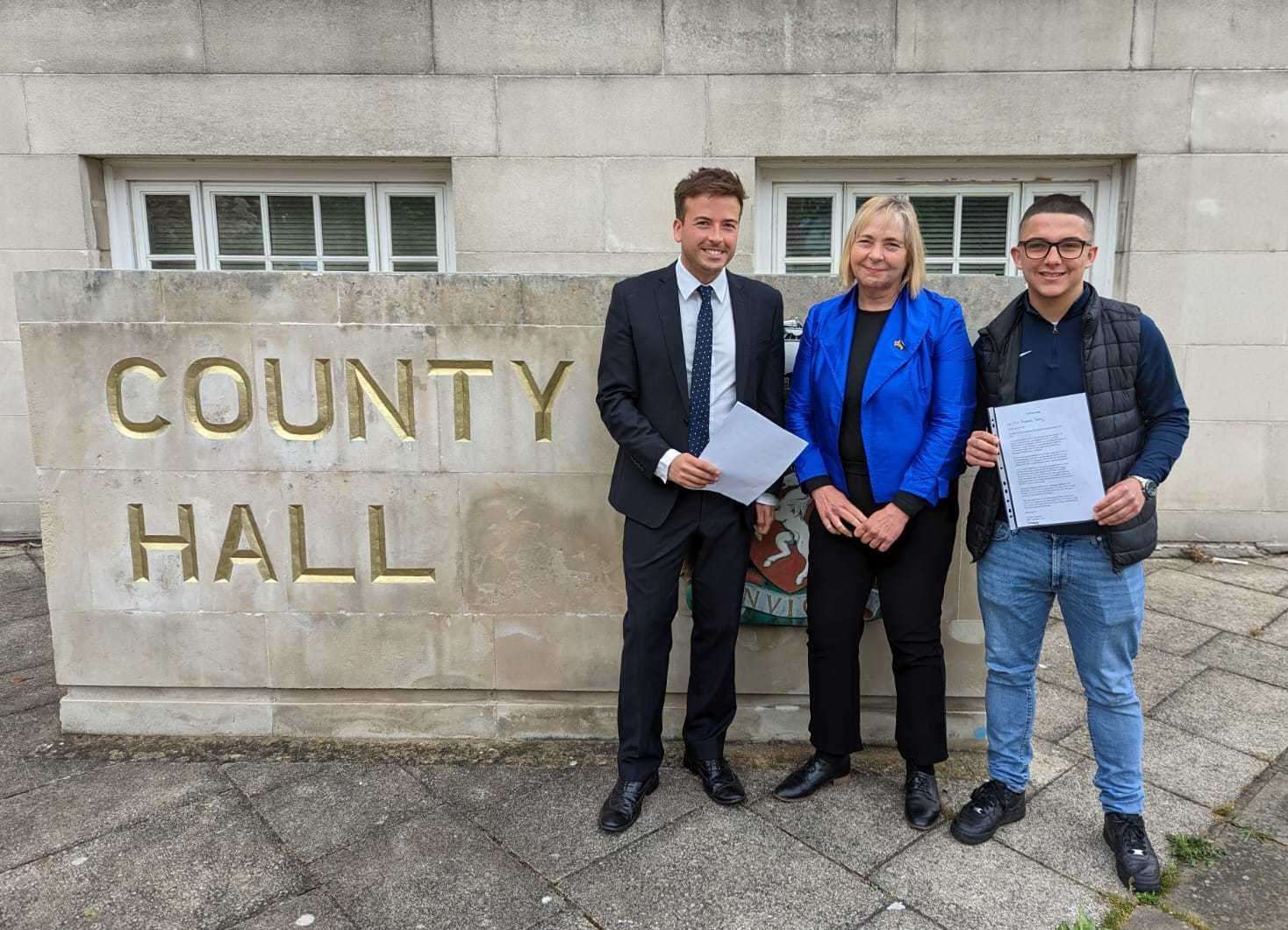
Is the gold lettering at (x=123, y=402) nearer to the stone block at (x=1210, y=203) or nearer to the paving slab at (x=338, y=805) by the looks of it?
the paving slab at (x=338, y=805)

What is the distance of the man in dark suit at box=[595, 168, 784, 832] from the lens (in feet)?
9.61

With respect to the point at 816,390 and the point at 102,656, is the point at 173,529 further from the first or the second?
the point at 816,390

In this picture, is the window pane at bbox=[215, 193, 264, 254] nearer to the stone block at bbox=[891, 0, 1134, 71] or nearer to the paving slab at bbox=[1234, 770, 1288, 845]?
the stone block at bbox=[891, 0, 1134, 71]

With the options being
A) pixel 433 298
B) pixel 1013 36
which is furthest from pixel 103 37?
pixel 1013 36

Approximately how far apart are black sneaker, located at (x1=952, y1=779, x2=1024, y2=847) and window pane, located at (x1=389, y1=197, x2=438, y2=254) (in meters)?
5.36

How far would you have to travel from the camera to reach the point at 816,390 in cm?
299

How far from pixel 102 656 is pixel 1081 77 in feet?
22.4

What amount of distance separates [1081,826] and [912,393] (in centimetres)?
163

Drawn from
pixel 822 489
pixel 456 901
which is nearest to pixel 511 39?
pixel 822 489

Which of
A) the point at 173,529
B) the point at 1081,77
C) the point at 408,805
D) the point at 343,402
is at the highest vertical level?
the point at 1081,77

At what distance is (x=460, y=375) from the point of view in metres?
3.47

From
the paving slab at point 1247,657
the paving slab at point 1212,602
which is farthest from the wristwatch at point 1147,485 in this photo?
the paving slab at point 1212,602

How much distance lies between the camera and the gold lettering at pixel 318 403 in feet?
11.4

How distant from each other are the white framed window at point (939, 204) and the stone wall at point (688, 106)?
192 mm
